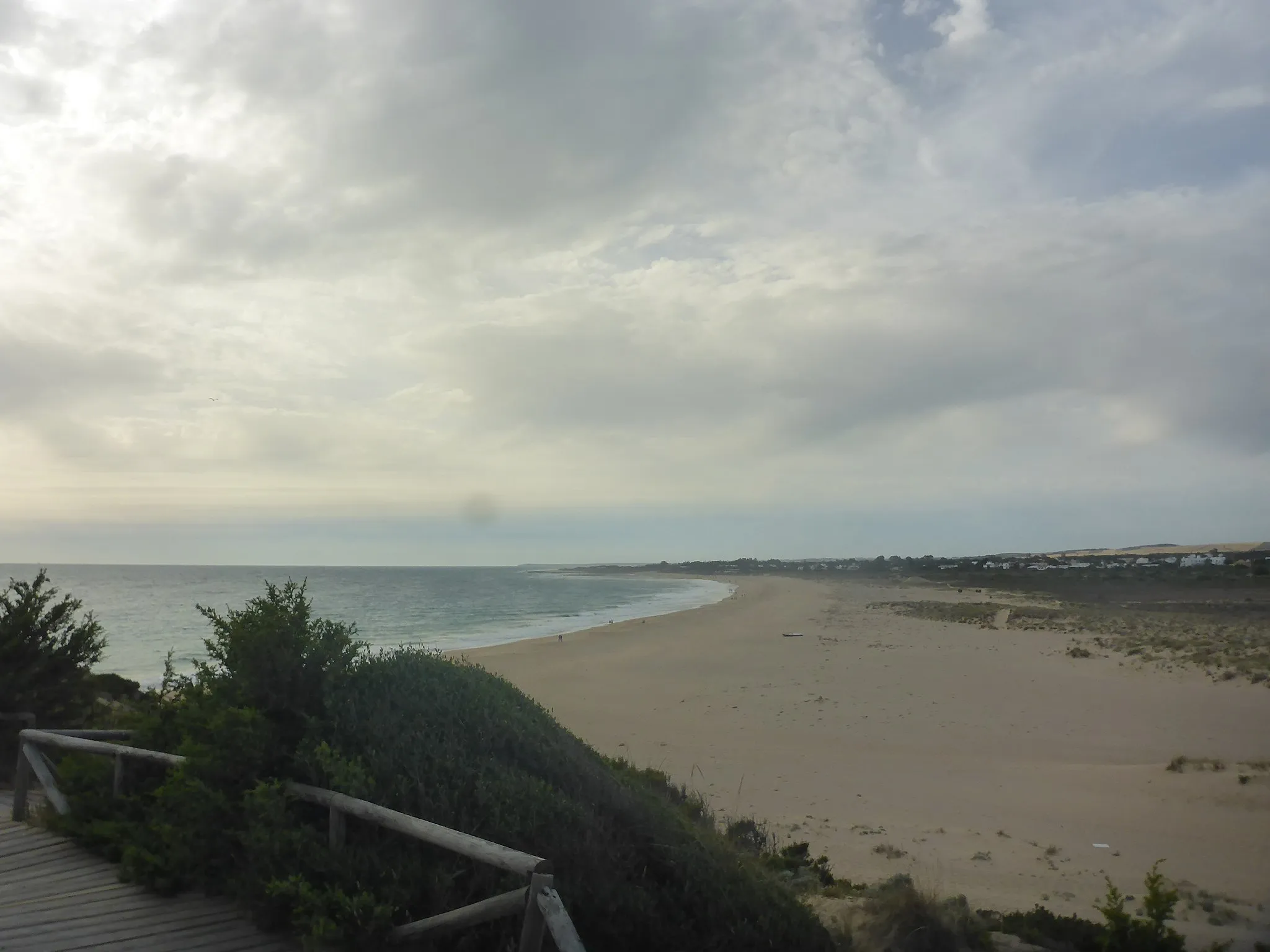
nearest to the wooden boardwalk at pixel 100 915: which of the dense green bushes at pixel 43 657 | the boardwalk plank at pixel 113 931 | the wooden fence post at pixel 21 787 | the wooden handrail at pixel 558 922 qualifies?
the boardwalk plank at pixel 113 931

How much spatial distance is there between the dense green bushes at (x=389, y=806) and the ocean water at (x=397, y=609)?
8.98 feet

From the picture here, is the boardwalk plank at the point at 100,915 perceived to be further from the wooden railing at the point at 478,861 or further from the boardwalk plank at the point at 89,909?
the wooden railing at the point at 478,861

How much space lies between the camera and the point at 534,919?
371 centimetres

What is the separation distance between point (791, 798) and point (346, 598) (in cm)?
7353

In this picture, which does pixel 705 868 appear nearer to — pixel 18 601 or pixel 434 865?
pixel 434 865

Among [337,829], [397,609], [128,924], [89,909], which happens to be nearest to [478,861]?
[337,829]

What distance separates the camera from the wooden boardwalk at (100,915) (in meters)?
4.52

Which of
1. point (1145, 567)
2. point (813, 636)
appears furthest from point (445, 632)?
point (1145, 567)

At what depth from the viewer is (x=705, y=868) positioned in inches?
205

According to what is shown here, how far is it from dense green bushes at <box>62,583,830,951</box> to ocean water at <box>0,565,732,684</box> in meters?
2.74

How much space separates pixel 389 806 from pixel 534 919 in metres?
1.61

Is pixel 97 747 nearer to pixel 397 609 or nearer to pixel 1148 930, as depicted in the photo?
pixel 1148 930

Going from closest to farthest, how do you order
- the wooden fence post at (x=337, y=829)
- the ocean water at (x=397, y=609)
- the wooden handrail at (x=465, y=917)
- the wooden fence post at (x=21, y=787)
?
the wooden handrail at (x=465, y=917) < the wooden fence post at (x=337, y=829) < the wooden fence post at (x=21, y=787) < the ocean water at (x=397, y=609)

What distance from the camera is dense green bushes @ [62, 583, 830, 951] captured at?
15.2ft
